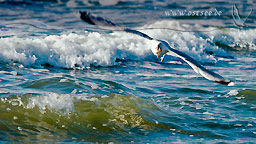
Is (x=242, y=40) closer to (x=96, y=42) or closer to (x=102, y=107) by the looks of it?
(x=96, y=42)

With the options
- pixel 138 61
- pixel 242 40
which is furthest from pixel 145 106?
pixel 242 40

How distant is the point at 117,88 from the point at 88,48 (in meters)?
3.94

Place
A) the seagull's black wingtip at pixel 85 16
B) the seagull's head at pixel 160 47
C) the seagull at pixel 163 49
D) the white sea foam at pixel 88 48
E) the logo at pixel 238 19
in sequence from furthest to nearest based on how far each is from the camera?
the logo at pixel 238 19, the white sea foam at pixel 88 48, the seagull's head at pixel 160 47, the seagull's black wingtip at pixel 85 16, the seagull at pixel 163 49

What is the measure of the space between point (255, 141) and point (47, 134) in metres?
3.46

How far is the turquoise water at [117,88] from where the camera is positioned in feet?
23.8

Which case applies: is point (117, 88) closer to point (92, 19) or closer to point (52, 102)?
point (52, 102)

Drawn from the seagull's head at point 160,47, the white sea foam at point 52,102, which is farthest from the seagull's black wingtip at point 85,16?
the white sea foam at point 52,102

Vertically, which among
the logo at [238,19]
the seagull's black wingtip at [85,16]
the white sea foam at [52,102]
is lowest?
the white sea foam at [52,102]

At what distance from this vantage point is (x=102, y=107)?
8.09m

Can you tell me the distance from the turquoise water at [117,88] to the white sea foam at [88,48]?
0.10 feet

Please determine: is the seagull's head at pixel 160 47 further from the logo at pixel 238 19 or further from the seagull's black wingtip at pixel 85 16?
the logo at pixel 238 19

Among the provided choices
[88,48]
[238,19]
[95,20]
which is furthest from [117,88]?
[238,19]

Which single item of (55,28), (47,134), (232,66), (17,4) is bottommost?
(47,134)

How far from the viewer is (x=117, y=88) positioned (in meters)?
Result: 9.59
